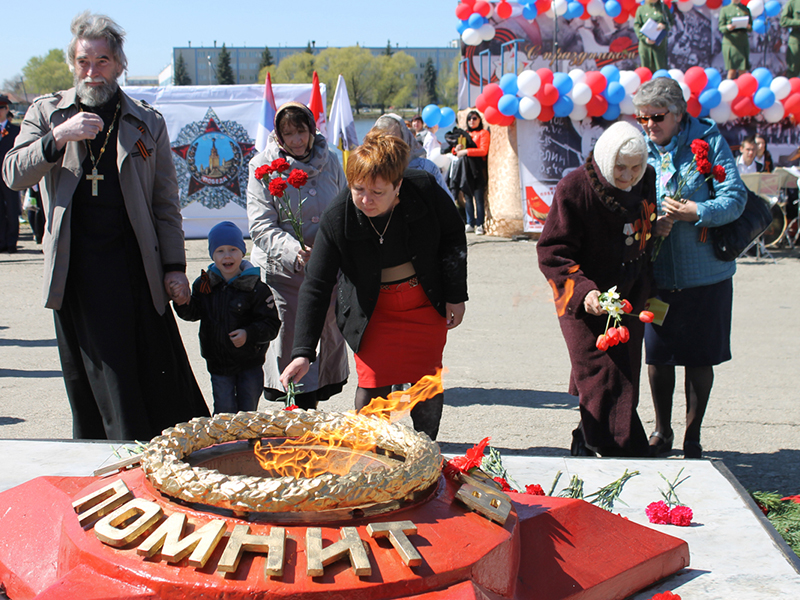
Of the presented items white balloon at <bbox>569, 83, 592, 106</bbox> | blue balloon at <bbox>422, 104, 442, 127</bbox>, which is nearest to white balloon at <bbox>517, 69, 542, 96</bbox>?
white balloon at <bbox>569, 83, 592, 106</bbox>

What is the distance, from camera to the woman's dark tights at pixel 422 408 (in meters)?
3.50

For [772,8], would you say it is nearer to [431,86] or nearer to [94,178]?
[94,178]

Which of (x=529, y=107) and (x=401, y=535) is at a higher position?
(x=529, y=107)

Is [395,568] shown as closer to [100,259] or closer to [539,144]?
[100,259]

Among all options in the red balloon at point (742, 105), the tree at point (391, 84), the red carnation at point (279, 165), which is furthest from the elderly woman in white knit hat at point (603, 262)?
the tree at point (391, 84)

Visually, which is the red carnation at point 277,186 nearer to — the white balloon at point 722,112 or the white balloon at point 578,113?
the white balloon at point 578,113

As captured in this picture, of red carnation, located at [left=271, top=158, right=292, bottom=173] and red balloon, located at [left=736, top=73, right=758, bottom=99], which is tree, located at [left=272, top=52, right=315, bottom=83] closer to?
red balloon, located at [left=736, top=73, right=758, bottom=99]

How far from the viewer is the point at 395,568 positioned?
166 centimetres

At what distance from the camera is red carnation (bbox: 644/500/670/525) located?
2.60 m

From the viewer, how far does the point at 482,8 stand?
45.6ft

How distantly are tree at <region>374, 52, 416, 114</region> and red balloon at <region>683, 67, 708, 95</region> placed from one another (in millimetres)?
75042

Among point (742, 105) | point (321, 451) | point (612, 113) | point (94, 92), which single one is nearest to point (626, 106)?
point (612, 113)

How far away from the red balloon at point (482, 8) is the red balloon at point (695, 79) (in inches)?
141

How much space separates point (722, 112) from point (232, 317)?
11.6m
